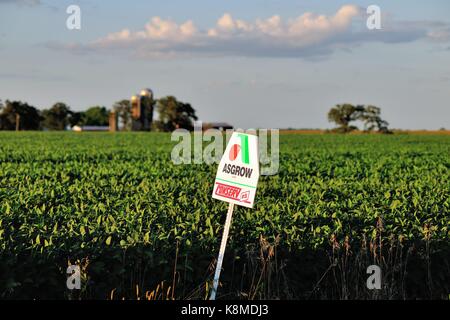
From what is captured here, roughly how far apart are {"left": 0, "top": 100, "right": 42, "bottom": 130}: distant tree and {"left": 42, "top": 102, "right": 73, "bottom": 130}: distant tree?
688 inches

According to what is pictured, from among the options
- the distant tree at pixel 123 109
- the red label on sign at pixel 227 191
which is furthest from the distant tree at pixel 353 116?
the red label on sign at pixel 227 191

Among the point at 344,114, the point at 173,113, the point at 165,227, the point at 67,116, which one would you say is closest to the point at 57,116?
the point at 67,116

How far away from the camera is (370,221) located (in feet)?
29.2

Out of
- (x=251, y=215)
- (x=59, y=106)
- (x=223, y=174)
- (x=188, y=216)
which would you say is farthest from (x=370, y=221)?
(x=59, y=106)

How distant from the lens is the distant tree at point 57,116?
142 metres

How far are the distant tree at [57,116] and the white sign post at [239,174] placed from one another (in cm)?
13987

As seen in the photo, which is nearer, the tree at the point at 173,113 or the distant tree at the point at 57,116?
the tree at the point at 173,113

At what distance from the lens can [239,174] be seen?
6.58 meters

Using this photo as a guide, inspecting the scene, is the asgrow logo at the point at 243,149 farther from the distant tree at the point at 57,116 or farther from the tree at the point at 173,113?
the distant tree at the point at 57,116

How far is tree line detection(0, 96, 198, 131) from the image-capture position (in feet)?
360

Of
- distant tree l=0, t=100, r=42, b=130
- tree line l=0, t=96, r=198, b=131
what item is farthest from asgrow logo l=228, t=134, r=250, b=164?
distant tree l=0, t=100, r=42, b=130

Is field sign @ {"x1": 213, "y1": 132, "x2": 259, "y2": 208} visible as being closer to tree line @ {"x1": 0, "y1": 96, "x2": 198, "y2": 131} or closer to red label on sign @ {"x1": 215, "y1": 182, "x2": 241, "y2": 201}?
red label on sign @ {"x1": 215, "y1": 182, "x2": 241, "y2": 201}

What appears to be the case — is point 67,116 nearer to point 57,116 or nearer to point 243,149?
point 57,116
